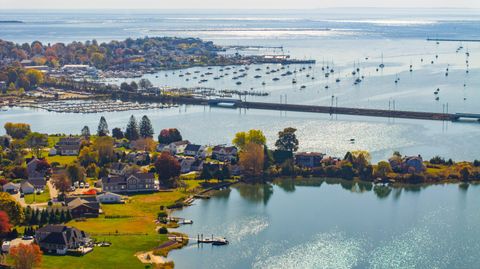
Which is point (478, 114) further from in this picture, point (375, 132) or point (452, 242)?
point (452, 242)

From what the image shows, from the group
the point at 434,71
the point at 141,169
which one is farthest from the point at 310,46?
the point at 141,169

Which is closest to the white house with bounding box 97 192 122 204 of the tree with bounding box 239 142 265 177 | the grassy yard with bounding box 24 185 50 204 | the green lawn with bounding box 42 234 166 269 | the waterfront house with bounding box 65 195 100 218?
the waterfront house with bounding box 65 195 100 218

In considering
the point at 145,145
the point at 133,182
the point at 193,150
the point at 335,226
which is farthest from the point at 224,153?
the point at 335,226

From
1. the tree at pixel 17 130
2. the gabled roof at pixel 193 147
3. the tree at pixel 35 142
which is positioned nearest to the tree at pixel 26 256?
the gabled roof at pixel 193 147

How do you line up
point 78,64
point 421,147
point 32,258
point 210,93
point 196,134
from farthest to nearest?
point 78,64 < point 210,93 < point 196,134 < point 421,147 < point 32,258

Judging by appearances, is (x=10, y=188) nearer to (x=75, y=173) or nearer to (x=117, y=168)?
(x=75, y=173)

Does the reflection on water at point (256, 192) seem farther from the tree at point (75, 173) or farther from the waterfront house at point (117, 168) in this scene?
the tree at point (75, 173)

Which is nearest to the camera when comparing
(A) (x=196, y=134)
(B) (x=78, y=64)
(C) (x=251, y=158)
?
(C) (x=251, y=158)
